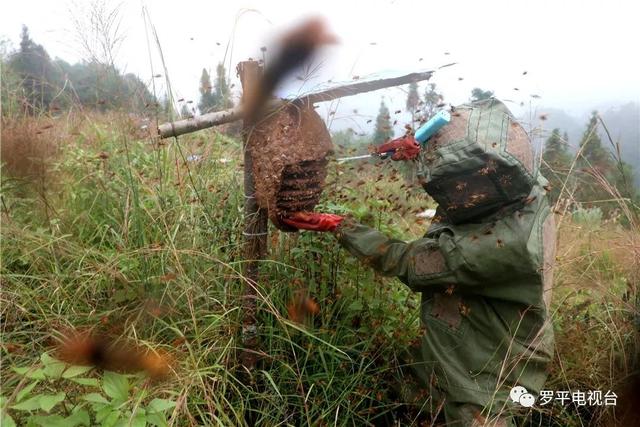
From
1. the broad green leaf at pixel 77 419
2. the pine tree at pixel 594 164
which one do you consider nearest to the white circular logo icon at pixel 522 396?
the pine tree at pixel 594 164

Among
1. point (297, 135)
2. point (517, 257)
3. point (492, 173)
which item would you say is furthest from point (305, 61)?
point (517, 257)

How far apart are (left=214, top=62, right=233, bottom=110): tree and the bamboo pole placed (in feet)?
1.60

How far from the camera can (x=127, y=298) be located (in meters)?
1.93

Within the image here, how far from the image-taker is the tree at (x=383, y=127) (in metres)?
2.16

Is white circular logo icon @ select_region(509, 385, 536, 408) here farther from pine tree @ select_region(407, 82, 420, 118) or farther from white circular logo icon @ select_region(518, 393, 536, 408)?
pine tree @ select_region(407, 82, 420, 118)

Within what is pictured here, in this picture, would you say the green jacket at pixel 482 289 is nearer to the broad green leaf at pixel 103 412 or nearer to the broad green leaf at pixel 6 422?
the broad green leaf at pixel 103 412

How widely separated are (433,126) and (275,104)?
0.60 m

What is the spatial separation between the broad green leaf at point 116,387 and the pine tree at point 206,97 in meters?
1.49

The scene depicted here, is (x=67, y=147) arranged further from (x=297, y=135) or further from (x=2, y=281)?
(x=297, y=135)

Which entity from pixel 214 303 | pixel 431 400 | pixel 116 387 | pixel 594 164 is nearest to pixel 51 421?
pixel 116 387

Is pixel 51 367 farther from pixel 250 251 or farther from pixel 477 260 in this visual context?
pixel 477 260

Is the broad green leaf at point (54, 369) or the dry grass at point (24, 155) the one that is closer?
the broad green leaf at point (54, 369)

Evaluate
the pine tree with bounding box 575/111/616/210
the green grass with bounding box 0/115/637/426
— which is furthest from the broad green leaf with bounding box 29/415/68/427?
the pine tree with bounding box 575/111/616/210

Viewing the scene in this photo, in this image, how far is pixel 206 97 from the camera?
277cm
